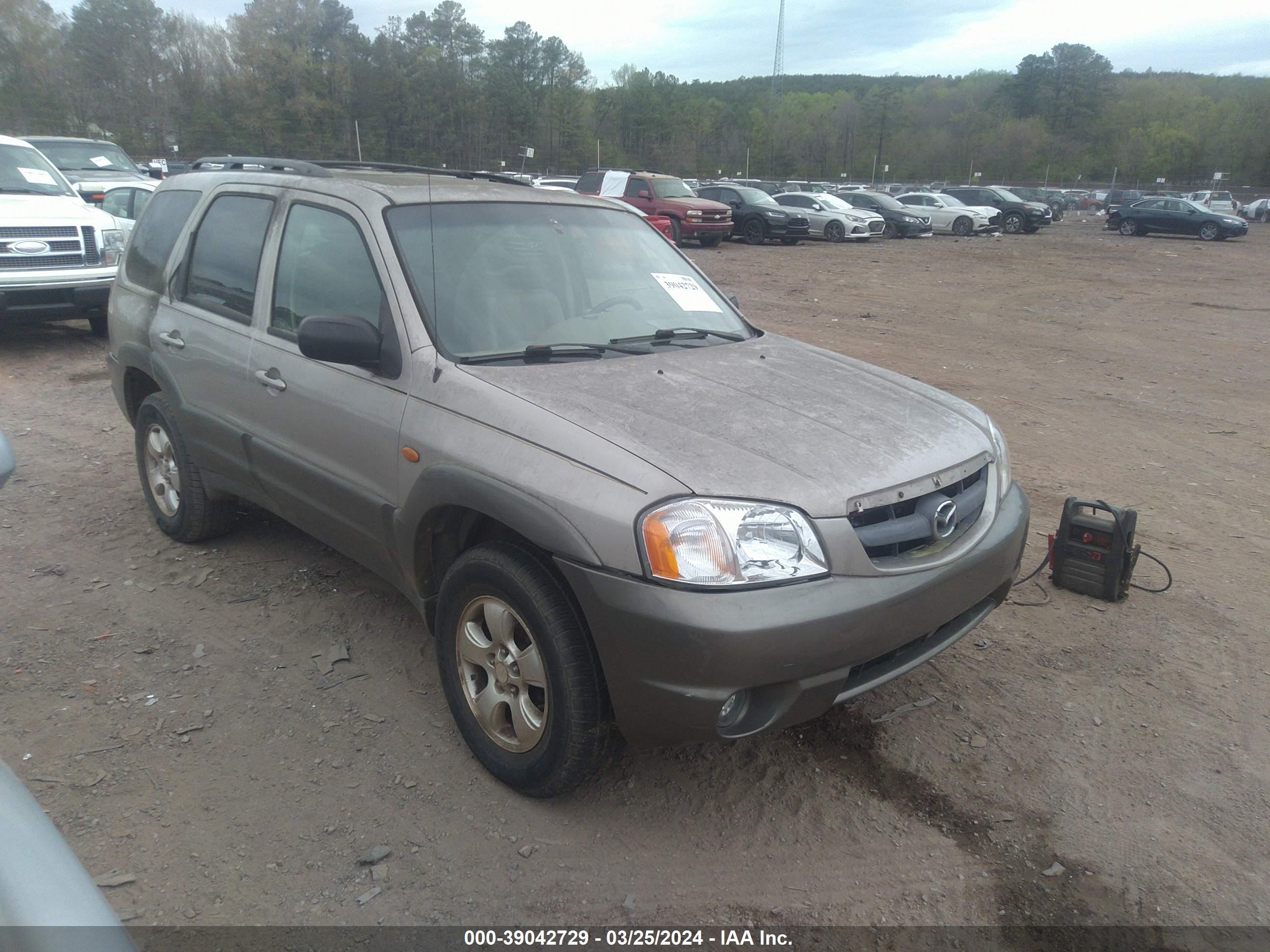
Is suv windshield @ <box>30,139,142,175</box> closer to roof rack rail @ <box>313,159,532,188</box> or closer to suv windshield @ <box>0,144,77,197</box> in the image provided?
suv windshield @ <box>0,144,77,197</box>

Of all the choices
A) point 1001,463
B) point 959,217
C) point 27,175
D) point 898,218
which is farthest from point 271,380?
point 959,217

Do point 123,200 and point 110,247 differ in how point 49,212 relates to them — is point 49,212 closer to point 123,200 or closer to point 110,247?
point 110,247

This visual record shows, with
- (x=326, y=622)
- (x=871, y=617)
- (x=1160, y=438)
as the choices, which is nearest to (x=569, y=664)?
(x=871, y=617)

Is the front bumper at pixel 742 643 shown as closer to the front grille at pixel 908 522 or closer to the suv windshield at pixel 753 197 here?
the front grille at pixel 908 522

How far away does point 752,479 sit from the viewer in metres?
2.42

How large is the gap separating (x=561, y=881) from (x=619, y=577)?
939 mm

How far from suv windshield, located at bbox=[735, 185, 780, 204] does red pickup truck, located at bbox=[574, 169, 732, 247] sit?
1.75m

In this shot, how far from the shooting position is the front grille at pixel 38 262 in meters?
8.80

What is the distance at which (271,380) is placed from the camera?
3.53 meters

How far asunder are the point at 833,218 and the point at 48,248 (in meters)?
21.6

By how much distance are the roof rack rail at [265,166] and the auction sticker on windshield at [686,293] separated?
58.4 inches

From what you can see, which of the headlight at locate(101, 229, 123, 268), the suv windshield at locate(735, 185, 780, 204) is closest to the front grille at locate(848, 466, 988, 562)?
the headlight at locate(101, 229, 123, 268)

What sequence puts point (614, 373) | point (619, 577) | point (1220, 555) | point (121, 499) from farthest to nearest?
point (121, 499) < point (1220, 555) < point (614, 373) < point (619, 577)

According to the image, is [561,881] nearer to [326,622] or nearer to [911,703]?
[911,703]
